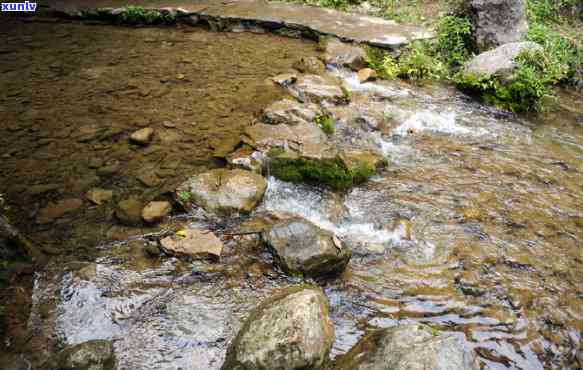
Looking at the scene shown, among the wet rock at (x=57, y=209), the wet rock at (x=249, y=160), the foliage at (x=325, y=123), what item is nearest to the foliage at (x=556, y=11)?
the foliage at (x=325, y=123)

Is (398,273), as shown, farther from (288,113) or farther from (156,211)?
(288,113)

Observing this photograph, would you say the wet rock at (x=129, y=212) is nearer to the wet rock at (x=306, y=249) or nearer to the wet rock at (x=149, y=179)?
the wet rock at (x=149, y=179)

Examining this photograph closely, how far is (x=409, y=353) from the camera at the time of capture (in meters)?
2.52

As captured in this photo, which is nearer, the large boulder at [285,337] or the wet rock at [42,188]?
the large boulder at [285,337]

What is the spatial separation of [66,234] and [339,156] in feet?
10.0

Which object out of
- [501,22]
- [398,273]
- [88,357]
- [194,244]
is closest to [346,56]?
[501,22]

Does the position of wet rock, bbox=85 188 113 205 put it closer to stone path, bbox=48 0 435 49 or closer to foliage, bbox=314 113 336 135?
foliage, bbox=314 113 336 135

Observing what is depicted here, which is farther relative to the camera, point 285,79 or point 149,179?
point 285,79

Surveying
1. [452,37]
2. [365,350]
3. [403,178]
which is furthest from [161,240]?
[452,37]

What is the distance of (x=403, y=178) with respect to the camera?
16.4 feet

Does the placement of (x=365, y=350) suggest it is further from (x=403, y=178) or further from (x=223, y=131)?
(x=223, y=131)

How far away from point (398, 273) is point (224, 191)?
198cm

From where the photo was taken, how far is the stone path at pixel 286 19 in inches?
339

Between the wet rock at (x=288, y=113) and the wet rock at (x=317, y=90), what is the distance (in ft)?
1.81
